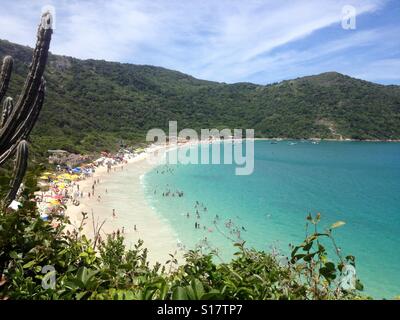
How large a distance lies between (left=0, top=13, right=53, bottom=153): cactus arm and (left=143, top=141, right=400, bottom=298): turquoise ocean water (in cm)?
1070

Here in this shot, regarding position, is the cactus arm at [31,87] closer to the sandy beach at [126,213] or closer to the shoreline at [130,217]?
the shoreline at [130,217]

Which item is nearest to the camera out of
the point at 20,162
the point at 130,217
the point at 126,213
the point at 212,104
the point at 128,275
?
the point at 128,275

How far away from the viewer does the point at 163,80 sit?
18438 cm

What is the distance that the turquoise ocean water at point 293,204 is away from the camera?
27.1 metres

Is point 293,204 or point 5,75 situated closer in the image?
point 5,75

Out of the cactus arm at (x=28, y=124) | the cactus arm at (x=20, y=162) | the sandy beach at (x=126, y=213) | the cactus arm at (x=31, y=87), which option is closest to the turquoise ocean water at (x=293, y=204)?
the sandy beach at (x=126, y=213)

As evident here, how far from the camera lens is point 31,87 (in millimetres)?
6355

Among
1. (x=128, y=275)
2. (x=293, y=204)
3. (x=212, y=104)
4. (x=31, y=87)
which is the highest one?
(x=212, y=104)

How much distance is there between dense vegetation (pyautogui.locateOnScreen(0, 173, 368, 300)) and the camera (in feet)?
6.79

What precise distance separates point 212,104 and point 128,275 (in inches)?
5946

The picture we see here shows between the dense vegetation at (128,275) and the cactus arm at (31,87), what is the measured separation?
3.45 meters

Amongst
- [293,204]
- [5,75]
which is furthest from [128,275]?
[293,204]

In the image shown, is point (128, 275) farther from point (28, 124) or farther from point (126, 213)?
point (126, 213)
